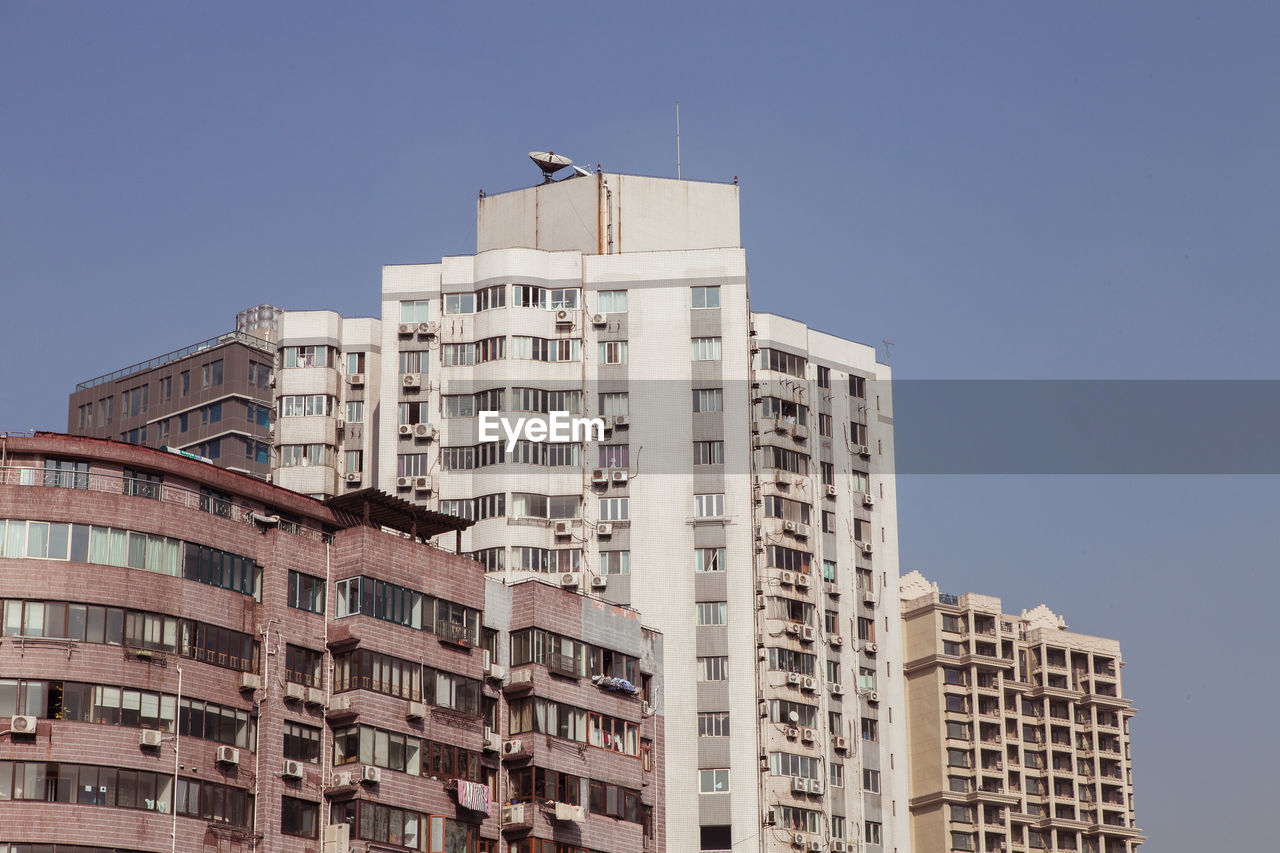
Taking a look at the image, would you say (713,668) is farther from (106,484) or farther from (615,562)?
(106,484)

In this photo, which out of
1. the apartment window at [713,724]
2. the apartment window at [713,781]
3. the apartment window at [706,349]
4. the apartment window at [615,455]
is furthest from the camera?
the apartment window at [706,349]

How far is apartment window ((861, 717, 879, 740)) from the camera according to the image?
133 metres

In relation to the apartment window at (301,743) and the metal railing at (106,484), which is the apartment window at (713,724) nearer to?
the apartment window at (301,743)

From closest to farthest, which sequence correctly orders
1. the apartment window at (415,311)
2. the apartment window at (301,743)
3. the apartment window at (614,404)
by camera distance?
the apartment window at (301,743)
the apartment window at (614,404)
the apartment window at (415,311)

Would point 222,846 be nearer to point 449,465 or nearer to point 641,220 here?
point 449,465

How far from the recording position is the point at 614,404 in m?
130

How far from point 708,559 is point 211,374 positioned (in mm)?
46882

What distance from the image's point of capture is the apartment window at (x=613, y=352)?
13050cm

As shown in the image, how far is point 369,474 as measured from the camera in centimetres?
13650

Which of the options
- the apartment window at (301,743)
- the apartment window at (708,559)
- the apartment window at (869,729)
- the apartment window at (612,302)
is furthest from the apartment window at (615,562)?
the apartment window at (301,743)

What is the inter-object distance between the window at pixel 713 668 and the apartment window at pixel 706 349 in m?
19.0

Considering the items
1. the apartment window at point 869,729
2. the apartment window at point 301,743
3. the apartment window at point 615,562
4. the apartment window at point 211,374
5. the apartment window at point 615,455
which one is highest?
the apartment window at point 211,374

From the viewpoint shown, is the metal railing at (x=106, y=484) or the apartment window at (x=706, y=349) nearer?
the metal railing at (x=106, y=484)

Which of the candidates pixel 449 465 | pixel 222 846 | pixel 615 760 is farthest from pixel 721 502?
pixel 222 846
